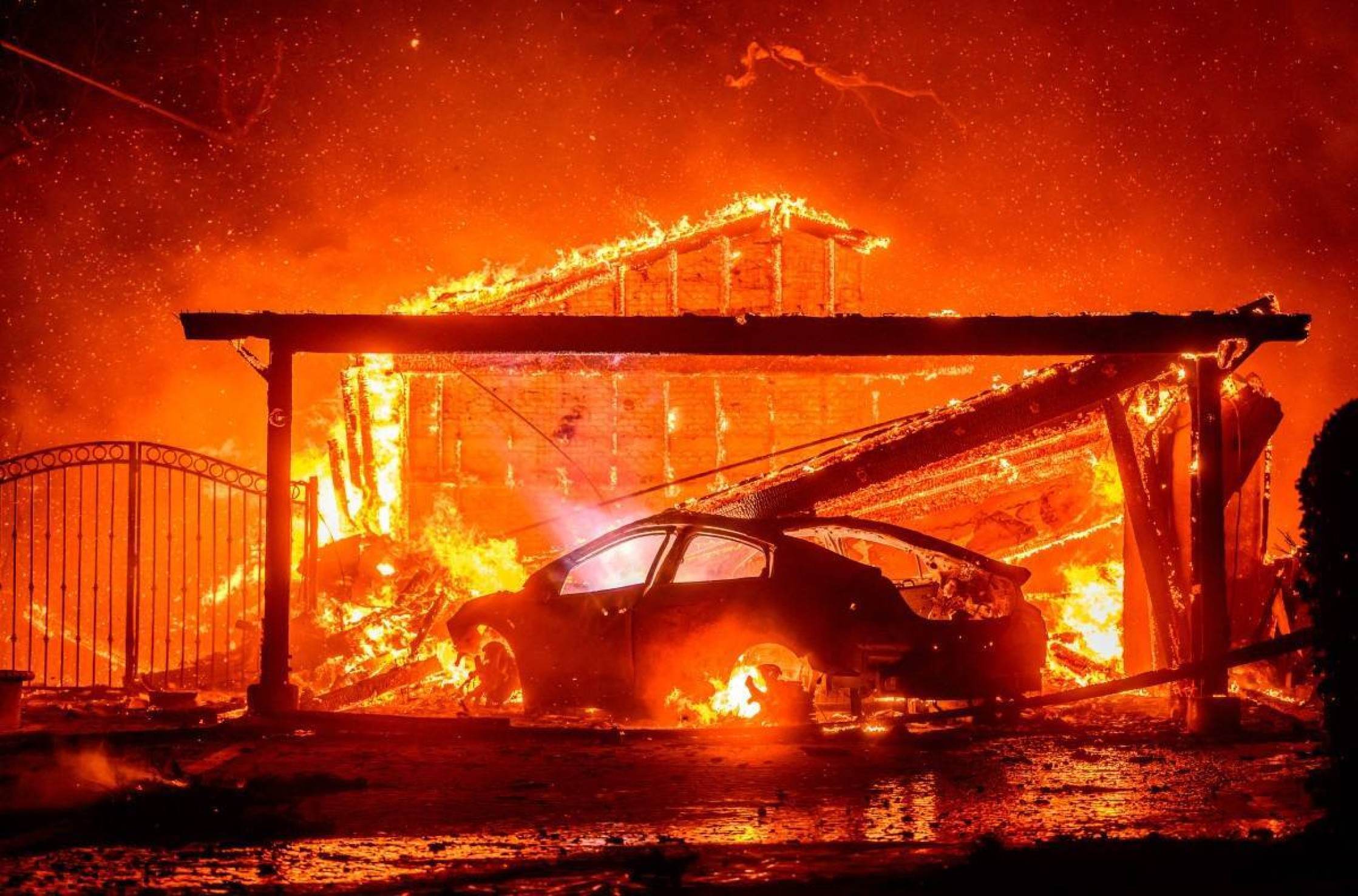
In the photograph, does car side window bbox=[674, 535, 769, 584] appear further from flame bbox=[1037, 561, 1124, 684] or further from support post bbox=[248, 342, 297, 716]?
flame bbox=[1037, 561, 1124, 684]

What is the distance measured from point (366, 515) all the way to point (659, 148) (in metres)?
12.5

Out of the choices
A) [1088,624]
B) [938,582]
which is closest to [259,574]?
[938,582]

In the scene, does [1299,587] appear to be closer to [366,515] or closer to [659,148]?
[366,515]

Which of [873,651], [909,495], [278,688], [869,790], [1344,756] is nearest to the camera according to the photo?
[1344,756]

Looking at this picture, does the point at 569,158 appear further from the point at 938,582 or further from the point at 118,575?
the point at 938,582

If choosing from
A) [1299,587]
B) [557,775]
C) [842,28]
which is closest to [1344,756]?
[1299,587]

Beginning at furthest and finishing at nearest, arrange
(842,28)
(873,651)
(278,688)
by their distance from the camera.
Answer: (842,28), (278,688), (873,651)

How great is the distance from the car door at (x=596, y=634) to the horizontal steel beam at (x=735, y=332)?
1654mm

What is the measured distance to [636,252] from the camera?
65.4 ft

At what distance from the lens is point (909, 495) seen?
1291 centimetres

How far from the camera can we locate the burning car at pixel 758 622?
8414 mm

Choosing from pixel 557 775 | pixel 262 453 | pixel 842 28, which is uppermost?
pixel 842 28

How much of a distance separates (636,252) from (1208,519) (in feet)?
40.9

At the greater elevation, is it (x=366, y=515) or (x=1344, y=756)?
(x=366, y=515)
